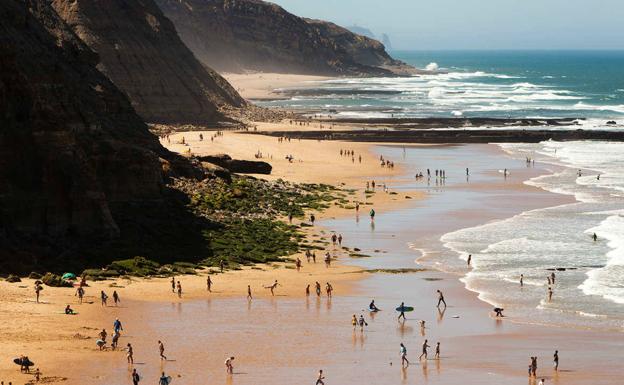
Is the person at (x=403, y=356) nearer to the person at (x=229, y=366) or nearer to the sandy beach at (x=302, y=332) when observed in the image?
the sandy beach at (x=302, y=332)

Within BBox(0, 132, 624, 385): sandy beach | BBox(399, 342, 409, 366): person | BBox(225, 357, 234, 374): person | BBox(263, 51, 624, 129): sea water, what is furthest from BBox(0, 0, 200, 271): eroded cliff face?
BBox(263, 51, 624, 129): sea water

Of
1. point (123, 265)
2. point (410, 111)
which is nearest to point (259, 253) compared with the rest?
point (123, 265)

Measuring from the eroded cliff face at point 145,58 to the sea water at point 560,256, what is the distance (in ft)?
140

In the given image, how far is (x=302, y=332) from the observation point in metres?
36.8

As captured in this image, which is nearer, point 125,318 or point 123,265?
point 125,318

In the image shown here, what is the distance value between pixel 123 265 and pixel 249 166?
Result: 3013cm

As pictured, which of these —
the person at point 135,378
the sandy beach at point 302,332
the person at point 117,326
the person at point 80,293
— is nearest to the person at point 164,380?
the person at point 135,378

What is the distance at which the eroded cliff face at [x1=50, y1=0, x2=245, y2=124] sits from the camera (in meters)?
100

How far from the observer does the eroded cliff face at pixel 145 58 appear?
100 metres

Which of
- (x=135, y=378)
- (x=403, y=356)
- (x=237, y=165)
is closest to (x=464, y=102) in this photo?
(x=237, y=165)

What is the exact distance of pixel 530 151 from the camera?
96.1 metres

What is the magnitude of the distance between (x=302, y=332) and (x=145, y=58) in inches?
2844

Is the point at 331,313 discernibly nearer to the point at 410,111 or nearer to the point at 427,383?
the point at 427,383

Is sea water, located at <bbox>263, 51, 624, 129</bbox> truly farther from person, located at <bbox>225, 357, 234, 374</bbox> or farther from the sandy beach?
person, located at <bbox>225, 357, 234, 374</bbox>
